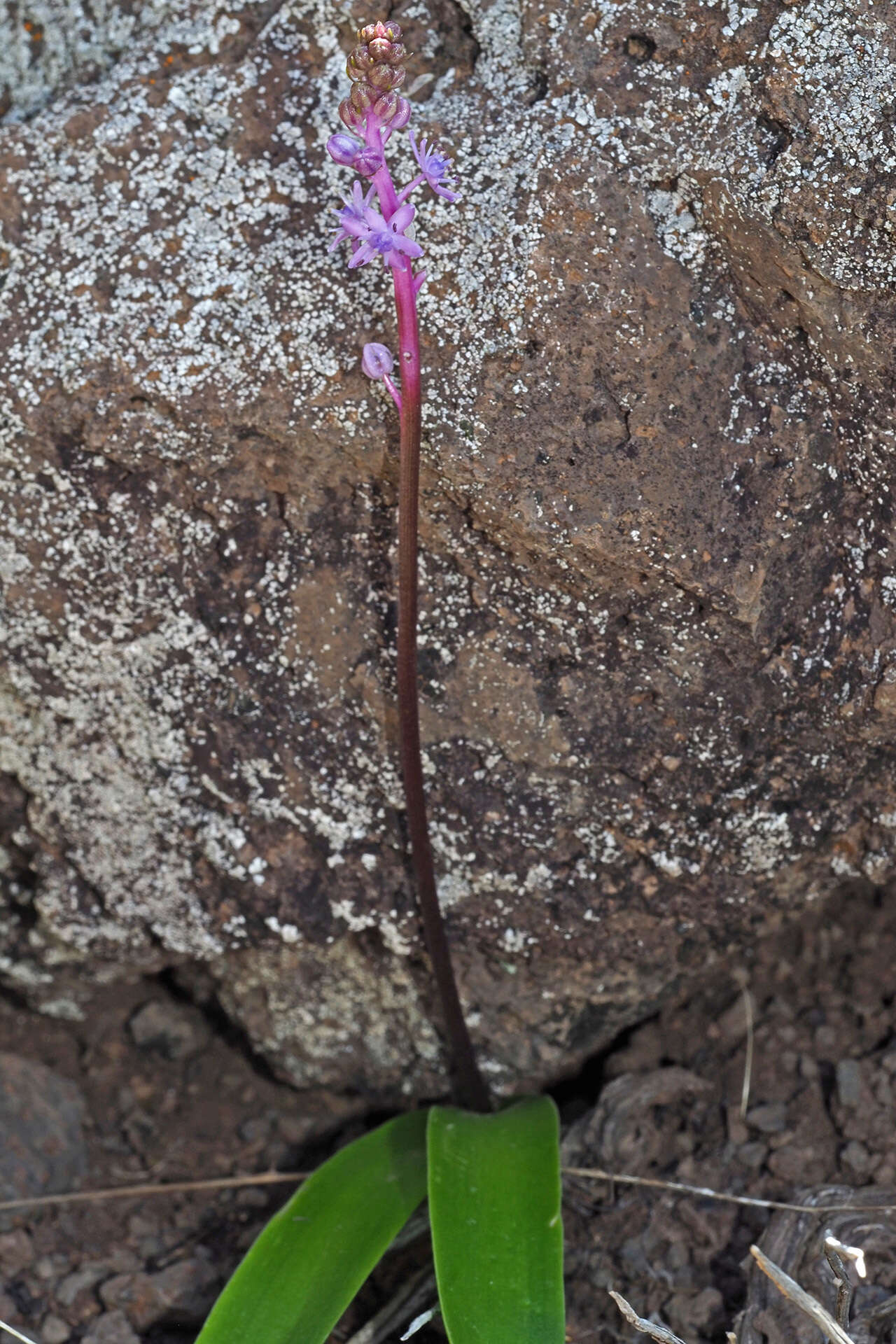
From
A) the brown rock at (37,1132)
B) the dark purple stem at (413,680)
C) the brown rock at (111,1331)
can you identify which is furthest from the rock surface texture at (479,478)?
the brown rock at (111,1331)

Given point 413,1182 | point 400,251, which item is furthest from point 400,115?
point 413,1182

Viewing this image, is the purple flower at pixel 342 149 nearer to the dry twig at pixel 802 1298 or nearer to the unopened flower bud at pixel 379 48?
the unopened flower bud at pixel 379 48

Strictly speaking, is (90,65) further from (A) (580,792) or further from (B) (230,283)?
(A) (580,792)

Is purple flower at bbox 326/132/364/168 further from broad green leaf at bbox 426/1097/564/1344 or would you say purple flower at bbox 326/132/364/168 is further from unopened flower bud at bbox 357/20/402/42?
broad green leaf at bbox 426/1097/564/1344

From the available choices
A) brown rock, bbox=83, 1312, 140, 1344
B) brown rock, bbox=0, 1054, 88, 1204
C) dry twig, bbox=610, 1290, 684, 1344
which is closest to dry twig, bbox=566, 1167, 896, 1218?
dry twig, bbox=610, 1290, 684, 1344

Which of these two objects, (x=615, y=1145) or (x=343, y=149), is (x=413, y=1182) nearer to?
(x=615, y=1145)

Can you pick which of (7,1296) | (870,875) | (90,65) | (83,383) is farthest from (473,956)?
(90,65)
